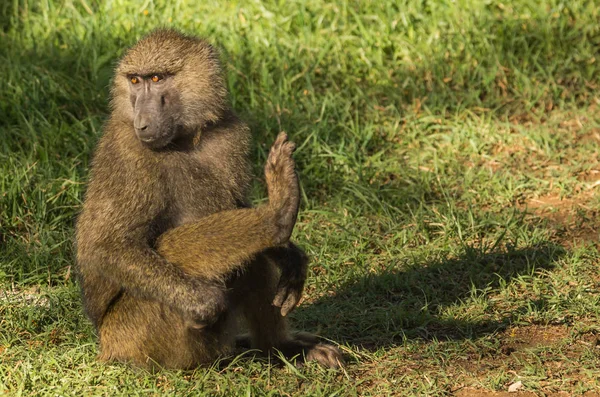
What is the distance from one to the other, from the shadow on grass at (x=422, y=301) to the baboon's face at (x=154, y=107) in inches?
46.4

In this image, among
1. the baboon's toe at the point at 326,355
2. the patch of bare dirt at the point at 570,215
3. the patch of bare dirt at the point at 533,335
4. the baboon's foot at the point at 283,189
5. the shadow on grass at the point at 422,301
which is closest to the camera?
the baboon's foot at the point at 283,189

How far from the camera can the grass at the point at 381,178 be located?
3.93 meters

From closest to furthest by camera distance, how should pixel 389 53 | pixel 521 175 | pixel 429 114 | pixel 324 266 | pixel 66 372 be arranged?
pixel 66 372 → pixel 324 266 → pixel 521 175 → pixel 429 114 → pixel 389 53

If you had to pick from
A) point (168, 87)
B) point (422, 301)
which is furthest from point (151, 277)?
point (422, 301)

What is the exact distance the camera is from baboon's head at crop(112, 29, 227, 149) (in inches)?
146

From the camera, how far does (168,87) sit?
380cm

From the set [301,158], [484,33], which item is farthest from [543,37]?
[301,158]

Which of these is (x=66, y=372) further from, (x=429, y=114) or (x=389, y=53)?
(x=389, y=53)

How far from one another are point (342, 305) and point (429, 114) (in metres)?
1.93

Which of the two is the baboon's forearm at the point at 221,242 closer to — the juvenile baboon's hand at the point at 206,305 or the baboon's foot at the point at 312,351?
the juvenile baboon's hand at the point at 206,305

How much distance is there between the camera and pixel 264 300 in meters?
3.93

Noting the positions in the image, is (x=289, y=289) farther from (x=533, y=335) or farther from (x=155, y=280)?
(x=533, y=335)

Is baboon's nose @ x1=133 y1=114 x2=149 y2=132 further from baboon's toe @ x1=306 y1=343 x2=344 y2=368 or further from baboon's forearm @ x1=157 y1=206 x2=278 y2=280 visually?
baboon's toe @ x1=306 y1=343 x2=344 y2=368

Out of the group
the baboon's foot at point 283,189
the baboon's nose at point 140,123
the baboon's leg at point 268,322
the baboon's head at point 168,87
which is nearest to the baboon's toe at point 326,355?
the baboon's leg at point 268,322
